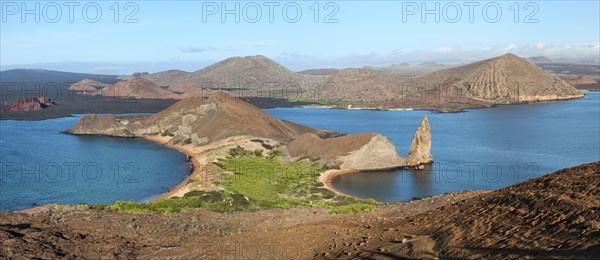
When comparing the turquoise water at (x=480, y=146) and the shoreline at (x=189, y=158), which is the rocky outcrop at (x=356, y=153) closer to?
the turquoise water at (x=480, y=146)

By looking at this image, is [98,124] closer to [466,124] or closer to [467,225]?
[466,124]

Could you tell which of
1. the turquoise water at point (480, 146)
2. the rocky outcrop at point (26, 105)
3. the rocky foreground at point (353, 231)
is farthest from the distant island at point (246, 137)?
the rocky outcrop at point (26, 105)

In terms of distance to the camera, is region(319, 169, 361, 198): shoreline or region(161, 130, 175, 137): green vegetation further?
region(161, 130, 175, 137): green vegetation

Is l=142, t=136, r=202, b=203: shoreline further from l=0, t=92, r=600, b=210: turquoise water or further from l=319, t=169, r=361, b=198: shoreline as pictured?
l=319, t=169, r=361, b=198: shoreline

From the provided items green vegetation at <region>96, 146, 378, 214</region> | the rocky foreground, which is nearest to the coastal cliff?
green vegetation at <region>96, 146, 378, 214</region>

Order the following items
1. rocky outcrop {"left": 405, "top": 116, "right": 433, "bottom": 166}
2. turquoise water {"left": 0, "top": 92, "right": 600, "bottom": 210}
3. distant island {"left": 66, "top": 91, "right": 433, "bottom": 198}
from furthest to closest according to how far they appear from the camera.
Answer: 1. rocky outcrop {"left": 405, "top": 116, "right": 433, "bottom": 166}
2. distant island {"left": 66, "top": 91, "right": 433, "bottom": 198}
3. turquoise water {"left": 0, "top": 92, "right": 600, "bottom": 210}

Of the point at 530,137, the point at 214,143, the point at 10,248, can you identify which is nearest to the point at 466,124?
the point at 530,137
